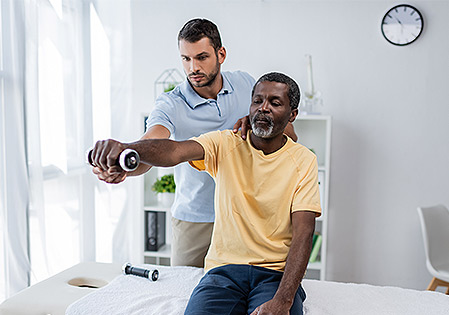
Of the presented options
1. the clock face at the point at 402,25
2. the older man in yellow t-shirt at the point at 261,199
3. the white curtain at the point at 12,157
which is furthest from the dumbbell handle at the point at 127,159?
the clock face at the point at 402,25

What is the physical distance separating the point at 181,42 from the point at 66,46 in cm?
133

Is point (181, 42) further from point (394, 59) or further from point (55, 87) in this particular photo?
point (394, 59)

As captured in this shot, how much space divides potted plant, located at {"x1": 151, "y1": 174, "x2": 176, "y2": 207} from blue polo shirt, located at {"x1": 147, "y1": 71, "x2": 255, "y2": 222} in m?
0.99

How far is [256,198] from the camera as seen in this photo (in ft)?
5.01

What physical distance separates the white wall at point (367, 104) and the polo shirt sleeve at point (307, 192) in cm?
159

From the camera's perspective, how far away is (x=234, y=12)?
3086 mm

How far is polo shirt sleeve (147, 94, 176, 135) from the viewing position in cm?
164

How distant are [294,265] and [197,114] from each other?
70cm

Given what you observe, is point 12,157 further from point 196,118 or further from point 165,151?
point 165,151

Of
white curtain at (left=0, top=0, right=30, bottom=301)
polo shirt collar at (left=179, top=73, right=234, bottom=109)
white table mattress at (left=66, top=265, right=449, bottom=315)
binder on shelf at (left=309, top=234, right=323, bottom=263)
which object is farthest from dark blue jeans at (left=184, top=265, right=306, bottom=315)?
binder on shelf at (left=309, top=234, right=323, bottom=263)

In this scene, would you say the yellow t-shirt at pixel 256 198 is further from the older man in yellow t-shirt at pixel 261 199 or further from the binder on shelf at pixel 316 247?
the binder on shelf at pixel 316 247

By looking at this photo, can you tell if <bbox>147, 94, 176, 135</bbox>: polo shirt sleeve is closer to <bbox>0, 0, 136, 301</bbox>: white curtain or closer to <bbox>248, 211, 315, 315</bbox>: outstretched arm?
<bbox>248, 211, 315, 315</bbox>: outstretched arm

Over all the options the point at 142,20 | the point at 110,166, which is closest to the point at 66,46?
the point at 142,20

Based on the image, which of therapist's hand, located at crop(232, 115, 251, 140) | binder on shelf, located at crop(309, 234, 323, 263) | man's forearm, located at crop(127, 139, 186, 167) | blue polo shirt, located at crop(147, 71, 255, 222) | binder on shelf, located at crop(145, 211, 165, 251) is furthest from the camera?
binder on shelf, located at crop(145, 211, 165, 251)
